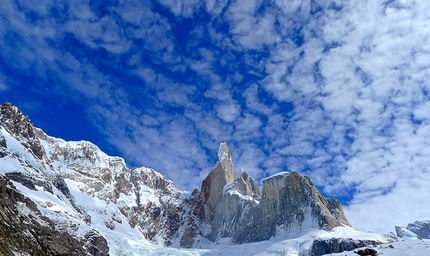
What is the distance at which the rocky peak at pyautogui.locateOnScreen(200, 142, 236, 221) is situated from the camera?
190 meters

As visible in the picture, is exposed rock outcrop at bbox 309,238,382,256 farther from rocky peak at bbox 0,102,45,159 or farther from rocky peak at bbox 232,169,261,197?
rocky peak at bbox 0,102,45,159

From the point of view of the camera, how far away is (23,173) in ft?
368

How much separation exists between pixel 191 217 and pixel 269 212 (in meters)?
67.8

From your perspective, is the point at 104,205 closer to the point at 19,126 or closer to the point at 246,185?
the point at 19,126

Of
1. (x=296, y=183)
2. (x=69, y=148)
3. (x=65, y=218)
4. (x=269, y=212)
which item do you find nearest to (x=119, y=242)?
(x=65, y=218)

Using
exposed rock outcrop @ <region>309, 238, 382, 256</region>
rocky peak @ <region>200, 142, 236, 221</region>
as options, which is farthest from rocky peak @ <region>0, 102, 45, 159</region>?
exposed rock outcrop @ <region>309, 238, 382, 256</region>

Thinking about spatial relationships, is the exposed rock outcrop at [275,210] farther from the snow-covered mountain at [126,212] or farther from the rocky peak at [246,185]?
the snow-covered mountain at [126,212]

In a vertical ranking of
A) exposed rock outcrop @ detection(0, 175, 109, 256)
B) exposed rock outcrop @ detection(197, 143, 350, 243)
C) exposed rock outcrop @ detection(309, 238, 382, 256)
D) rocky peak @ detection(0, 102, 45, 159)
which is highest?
rocky peak @ detection(0, 102, 45, 159)

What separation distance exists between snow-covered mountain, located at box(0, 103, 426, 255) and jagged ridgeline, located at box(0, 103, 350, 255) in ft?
1.05

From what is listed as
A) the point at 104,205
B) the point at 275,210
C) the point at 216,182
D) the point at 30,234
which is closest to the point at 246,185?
the point at 216,182

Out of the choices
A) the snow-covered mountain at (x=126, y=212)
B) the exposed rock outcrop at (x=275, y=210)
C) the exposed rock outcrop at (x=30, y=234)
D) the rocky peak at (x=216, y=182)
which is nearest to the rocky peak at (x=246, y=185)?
the exposed rock outcrop at (x=275, y=210)

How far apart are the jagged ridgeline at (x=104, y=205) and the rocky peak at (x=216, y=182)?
508 millimetres

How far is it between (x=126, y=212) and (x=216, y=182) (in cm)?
4631

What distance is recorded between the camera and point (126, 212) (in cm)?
18225
